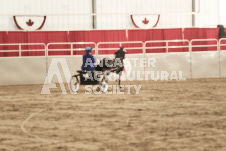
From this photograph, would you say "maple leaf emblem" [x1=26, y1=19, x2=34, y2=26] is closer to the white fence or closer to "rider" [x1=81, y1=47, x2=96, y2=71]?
the white fence

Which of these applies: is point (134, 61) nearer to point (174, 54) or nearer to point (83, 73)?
point (174, 54)

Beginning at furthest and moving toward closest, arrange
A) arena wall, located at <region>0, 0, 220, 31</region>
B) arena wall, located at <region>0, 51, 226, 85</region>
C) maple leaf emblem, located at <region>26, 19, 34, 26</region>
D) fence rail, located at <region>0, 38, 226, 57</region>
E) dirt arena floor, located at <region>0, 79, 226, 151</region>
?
arena wall, located at <region>0, 0, 220, 31</region>
maple leaf emblem, located at <region>26, 19, 34, 26</region>
fence rail, located at <region>0, 38, 226, 57</region>
arena wall, located at <region>0, 51, 226, 85</region>
dirt arena floor, located at <region>0, 79, 226, 151</region>

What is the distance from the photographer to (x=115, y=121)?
998cm

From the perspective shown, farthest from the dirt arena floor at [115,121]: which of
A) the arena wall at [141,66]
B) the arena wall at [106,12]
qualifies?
the arena wall at [106,12]

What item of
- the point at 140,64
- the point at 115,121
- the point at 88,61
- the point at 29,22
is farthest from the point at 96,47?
the point at 115,121

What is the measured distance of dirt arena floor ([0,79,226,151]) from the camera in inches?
301

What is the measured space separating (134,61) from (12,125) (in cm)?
1227

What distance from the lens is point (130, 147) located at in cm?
734

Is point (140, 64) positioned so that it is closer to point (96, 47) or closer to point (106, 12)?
point (96, 47)

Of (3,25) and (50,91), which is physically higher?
(3,25)

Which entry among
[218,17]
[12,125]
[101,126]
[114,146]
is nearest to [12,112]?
[12,125]

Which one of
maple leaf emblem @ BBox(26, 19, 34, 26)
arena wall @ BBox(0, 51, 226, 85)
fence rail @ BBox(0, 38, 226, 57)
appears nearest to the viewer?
arena wall @ BBox(0, 51, 226, 85)

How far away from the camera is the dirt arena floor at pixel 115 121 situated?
25.1 feet

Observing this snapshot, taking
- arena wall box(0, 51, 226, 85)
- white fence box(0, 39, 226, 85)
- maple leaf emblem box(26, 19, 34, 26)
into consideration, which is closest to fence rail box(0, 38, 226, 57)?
white fence box(0, 39, 226, 85)
